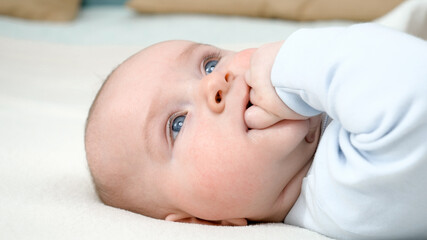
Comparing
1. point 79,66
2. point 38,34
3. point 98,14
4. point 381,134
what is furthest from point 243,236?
point 98,14

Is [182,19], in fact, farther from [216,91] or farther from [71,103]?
[216,91]

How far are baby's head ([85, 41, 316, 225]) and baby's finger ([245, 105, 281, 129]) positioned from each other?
1 centimetres

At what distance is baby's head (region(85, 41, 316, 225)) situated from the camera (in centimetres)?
94

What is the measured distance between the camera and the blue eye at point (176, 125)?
3.37 ft

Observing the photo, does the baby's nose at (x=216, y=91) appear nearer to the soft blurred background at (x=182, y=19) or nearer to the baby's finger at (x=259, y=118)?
the baby's finger at (x=259, y=118)

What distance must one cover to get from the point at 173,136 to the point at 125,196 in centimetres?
16

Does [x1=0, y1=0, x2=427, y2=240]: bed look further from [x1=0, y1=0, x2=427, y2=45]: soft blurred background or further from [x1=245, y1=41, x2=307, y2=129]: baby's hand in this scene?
[x1=245, y1=41, x2=307, y2=129]: baby's hand

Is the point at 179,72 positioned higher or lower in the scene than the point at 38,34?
lower

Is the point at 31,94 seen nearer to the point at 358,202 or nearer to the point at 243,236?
the point at 243,236

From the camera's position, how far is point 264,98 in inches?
36.3

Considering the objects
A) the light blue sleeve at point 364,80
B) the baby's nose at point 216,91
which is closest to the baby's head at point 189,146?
the baby's nose at point 216,91

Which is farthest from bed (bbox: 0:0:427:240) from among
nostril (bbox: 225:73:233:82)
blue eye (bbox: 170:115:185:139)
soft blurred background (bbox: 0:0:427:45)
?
nostril (bbox: 225:73:233:82)

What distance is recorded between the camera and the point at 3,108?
158 cm

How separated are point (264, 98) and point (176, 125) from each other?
201 millimetres
